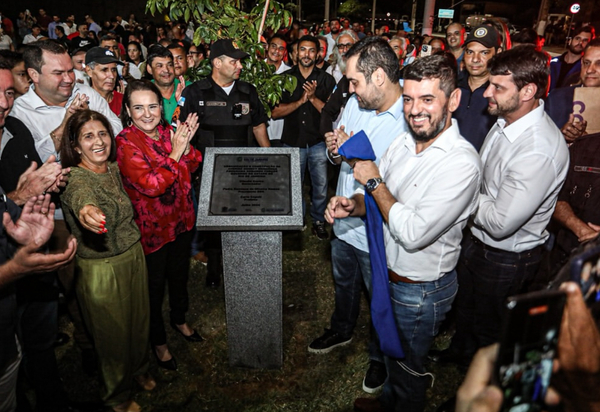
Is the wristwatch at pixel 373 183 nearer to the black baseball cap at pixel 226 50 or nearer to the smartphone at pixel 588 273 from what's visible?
the smartphone at pixel 588 273

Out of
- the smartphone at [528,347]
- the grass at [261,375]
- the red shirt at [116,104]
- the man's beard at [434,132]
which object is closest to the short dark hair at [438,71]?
the man's beard at [434,132]

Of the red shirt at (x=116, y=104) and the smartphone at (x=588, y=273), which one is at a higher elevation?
the smartphone at (x=588, y=273)

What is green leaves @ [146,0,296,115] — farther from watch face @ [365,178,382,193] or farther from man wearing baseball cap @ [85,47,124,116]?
watch face @ [365,178,382,193]

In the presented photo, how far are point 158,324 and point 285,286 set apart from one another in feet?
5.32

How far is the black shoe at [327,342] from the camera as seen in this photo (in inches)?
147

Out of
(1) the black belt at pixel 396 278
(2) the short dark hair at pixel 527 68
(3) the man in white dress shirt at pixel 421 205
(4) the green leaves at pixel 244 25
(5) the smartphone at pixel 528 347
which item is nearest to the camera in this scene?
(5) the smartphone at pixel 528 347

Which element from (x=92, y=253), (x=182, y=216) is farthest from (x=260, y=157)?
(x=92, y=253)

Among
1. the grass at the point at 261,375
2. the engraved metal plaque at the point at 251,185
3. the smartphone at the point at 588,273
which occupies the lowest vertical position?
the grass at the point at 261,375

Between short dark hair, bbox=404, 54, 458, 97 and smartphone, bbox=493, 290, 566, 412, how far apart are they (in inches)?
65.7

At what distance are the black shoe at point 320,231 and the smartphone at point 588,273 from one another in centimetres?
476

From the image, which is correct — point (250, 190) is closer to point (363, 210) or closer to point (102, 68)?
point (363, 210)

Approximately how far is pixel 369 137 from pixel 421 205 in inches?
42.5

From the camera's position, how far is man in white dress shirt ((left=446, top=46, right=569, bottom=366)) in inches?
98.9

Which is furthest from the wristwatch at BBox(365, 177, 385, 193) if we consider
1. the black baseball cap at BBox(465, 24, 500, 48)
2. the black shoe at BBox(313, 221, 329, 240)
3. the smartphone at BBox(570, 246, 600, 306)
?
the black shoe at BBox(313, 221, 329, 240)
